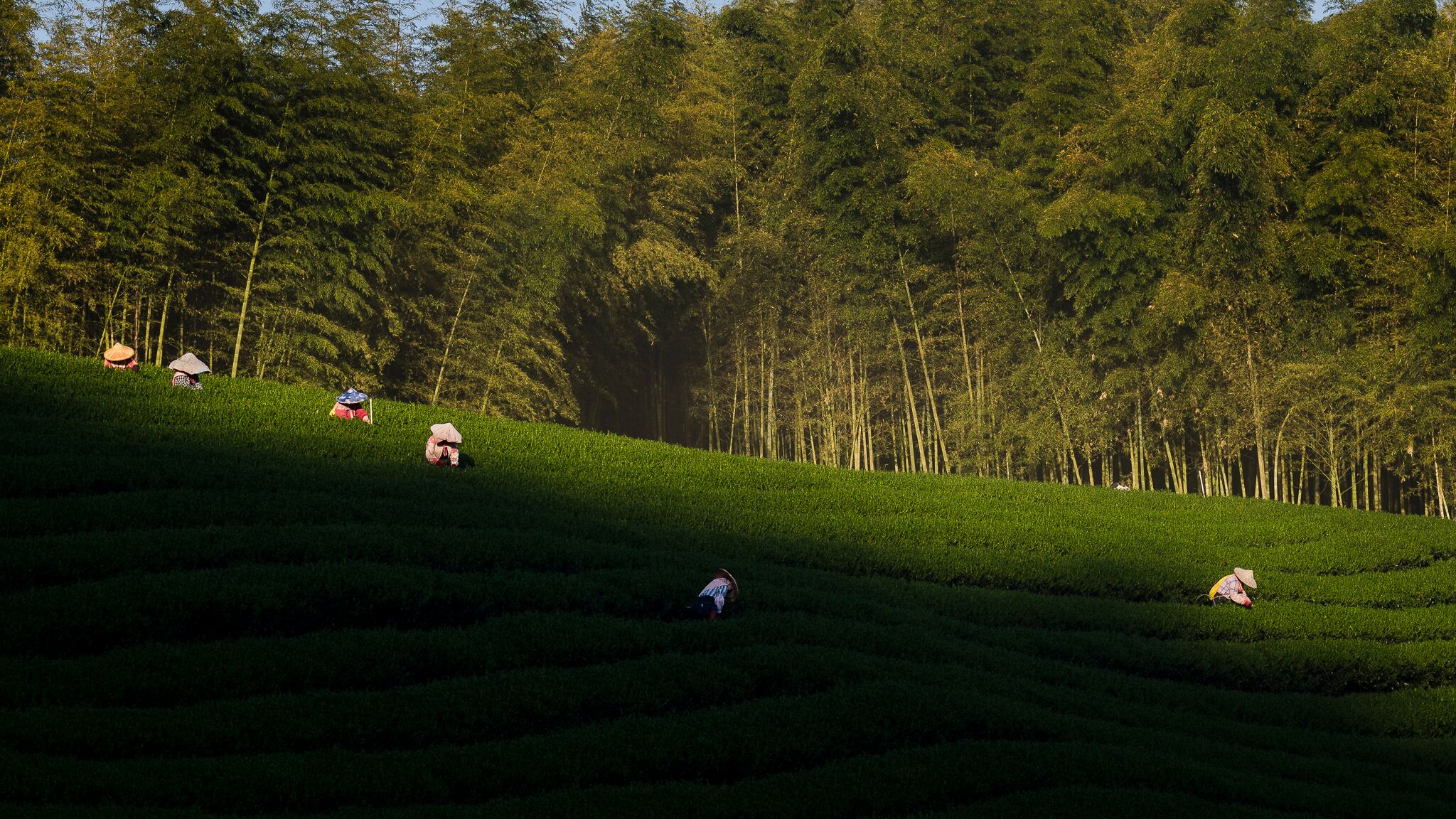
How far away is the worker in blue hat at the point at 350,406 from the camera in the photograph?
1550 centimetres

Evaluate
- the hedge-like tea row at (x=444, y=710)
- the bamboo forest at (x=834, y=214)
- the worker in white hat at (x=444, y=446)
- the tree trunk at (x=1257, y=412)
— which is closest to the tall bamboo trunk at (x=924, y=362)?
the bamboo forest at (x=834, y=214)

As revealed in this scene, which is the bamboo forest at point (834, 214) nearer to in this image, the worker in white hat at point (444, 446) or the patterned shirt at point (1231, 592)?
the worker in white hat at point (444, 446)

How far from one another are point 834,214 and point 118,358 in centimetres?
1506

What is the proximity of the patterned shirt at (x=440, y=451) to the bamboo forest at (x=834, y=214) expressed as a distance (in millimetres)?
7202

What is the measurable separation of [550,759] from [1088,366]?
749 inches

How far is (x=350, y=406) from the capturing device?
15594 mm

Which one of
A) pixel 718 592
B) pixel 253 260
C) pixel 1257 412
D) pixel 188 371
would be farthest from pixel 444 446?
pixel 1257 412

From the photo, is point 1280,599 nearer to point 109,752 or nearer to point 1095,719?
point 1095,719

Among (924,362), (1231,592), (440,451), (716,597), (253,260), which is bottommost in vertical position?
(716,597)

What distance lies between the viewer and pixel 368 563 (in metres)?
10.3

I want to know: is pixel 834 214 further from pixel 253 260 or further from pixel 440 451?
pixel 440 451

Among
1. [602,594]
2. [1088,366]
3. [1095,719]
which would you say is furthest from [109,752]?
[1088,366]

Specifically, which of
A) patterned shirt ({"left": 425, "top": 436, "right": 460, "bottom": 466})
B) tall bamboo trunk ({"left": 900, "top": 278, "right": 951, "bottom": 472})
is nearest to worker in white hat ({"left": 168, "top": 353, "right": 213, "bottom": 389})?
patterned shirt ({"left": 425, "top": 436, "right": 460, "bottom": 466})

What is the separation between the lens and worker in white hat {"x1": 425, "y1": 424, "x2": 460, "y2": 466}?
47.1 feet
